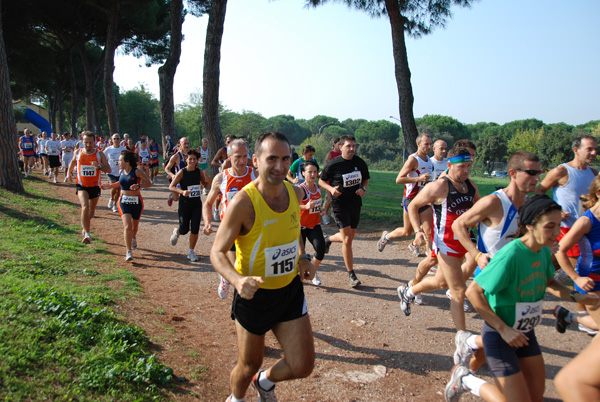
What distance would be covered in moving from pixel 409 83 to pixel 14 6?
2430 centimetres

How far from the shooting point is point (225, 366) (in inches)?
174

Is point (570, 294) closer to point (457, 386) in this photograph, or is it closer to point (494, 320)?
point (494, 320)

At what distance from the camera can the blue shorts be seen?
9.69 ft

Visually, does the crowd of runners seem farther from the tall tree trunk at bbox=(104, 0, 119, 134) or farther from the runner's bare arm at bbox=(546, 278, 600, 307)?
the tall tree trunk at bbox=(104, 0, 119, 134)

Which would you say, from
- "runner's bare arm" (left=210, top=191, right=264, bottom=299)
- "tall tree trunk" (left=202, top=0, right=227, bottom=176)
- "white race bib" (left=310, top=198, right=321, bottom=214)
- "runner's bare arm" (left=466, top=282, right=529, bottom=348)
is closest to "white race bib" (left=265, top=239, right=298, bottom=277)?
"runner's bare arm" (left=210, top=191, right=264, bottom=299)

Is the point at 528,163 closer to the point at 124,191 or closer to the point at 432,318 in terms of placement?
the point at 432,318

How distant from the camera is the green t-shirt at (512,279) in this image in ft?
9.78

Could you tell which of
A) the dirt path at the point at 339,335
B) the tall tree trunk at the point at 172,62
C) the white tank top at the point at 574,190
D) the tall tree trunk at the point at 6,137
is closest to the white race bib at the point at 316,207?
the dirt path at the point at 339,335

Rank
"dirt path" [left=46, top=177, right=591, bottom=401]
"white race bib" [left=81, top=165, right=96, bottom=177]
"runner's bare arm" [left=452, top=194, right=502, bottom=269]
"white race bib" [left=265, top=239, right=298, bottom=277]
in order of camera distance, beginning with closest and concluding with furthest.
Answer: "white race bib" [left=265, top=239, right=298, bottom=277] → "runner's bare arm" [left=452, top=194, right=502, bottom=269] → "dirt path" [left=46, top=177, right=591, bottom=401] → "white race bib" [left=81, top=165, right=96, bottom=177]

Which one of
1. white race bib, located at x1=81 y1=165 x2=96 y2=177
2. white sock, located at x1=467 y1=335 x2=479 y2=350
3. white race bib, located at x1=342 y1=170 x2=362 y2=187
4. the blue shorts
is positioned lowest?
white sock, located at x1=467 y1=335 x2=479 y2=350

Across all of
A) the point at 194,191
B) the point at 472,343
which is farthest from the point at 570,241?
the point at 194,191

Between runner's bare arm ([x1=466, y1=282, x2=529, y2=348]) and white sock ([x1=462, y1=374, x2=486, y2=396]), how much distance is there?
60 centimetres

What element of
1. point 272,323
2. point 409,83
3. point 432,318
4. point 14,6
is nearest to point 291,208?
point 272,323

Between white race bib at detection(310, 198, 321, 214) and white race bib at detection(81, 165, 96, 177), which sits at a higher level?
white race bib at detection(81, 165, 96, 177)
